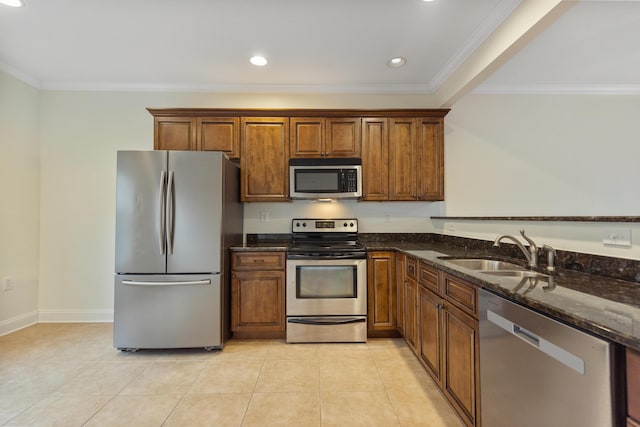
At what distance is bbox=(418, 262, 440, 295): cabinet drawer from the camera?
202 centimetres

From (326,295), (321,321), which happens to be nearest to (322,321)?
(321,321)

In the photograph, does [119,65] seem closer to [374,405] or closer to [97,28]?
[97,28]

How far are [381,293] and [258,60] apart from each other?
8.58 feet

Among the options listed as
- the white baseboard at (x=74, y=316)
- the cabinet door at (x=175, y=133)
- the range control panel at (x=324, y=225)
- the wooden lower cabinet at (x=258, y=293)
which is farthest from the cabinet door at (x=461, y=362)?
the white baseboard at (x=74, y=316)

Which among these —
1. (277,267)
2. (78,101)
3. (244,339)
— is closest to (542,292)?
(277,267)

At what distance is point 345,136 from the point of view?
3.23m

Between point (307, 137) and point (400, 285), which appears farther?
point (307, 137)

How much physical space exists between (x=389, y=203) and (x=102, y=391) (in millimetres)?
3137

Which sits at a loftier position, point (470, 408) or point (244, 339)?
point (470, 408)

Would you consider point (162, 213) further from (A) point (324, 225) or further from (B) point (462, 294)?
(B) point (462, 294)

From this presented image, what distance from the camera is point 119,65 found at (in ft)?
9.71

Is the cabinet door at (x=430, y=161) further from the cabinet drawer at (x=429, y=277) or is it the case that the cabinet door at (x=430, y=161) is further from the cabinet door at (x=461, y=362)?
the cabinet door at (x=461, y=362)

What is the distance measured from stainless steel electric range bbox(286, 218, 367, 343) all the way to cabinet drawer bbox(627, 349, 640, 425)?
209 centimetres

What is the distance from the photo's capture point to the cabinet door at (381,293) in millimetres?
2885
